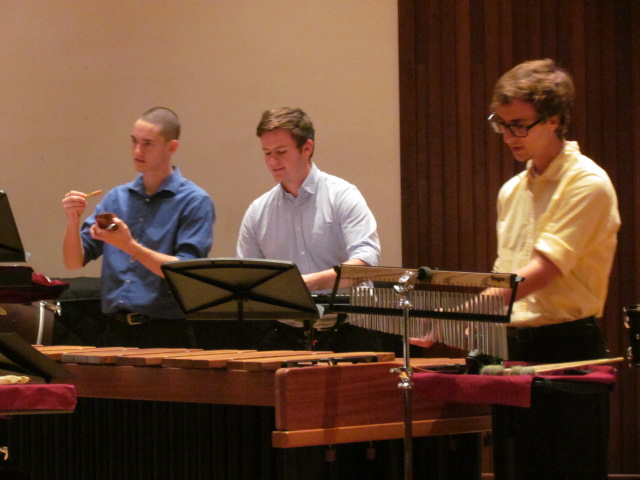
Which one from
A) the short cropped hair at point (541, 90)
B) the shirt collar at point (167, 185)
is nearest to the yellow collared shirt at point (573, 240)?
the short cropped hair at point (541, 90)

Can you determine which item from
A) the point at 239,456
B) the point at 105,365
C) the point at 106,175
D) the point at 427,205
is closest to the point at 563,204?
the point at 239,456

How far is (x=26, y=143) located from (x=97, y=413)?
2.52 m

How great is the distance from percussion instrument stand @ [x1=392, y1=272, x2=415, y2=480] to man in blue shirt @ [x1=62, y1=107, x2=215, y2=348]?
141 cm

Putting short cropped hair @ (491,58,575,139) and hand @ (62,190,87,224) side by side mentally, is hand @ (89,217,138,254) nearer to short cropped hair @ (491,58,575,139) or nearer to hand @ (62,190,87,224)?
hand @ (62,190,87,224)

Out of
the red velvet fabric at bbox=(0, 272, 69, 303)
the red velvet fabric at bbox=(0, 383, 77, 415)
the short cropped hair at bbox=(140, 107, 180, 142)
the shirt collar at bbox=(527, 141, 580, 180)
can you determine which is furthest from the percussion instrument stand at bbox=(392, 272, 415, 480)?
the short cropped hair at bbox=(140, 107, 180, 142)

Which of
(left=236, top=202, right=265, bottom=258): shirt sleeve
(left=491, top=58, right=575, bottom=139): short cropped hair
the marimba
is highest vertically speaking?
(left=491, top=58, right=575, bottom=139): short cropped hair

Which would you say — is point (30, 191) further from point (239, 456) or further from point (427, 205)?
point (239, 456)

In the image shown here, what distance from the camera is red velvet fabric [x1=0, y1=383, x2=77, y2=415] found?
2285mm

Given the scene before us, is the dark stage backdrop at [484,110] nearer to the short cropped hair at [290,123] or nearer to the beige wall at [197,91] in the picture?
the beige wall at [197,91]

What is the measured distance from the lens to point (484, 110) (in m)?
4.87

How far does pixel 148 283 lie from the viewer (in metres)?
3.74

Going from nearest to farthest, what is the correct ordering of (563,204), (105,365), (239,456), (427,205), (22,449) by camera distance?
1. (563,204)
2. (239,456)
3. (105,365)
4. (22,449)
5. (427,205)

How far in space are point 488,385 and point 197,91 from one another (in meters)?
3.21

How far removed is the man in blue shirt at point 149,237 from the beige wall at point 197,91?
3.75 ft
